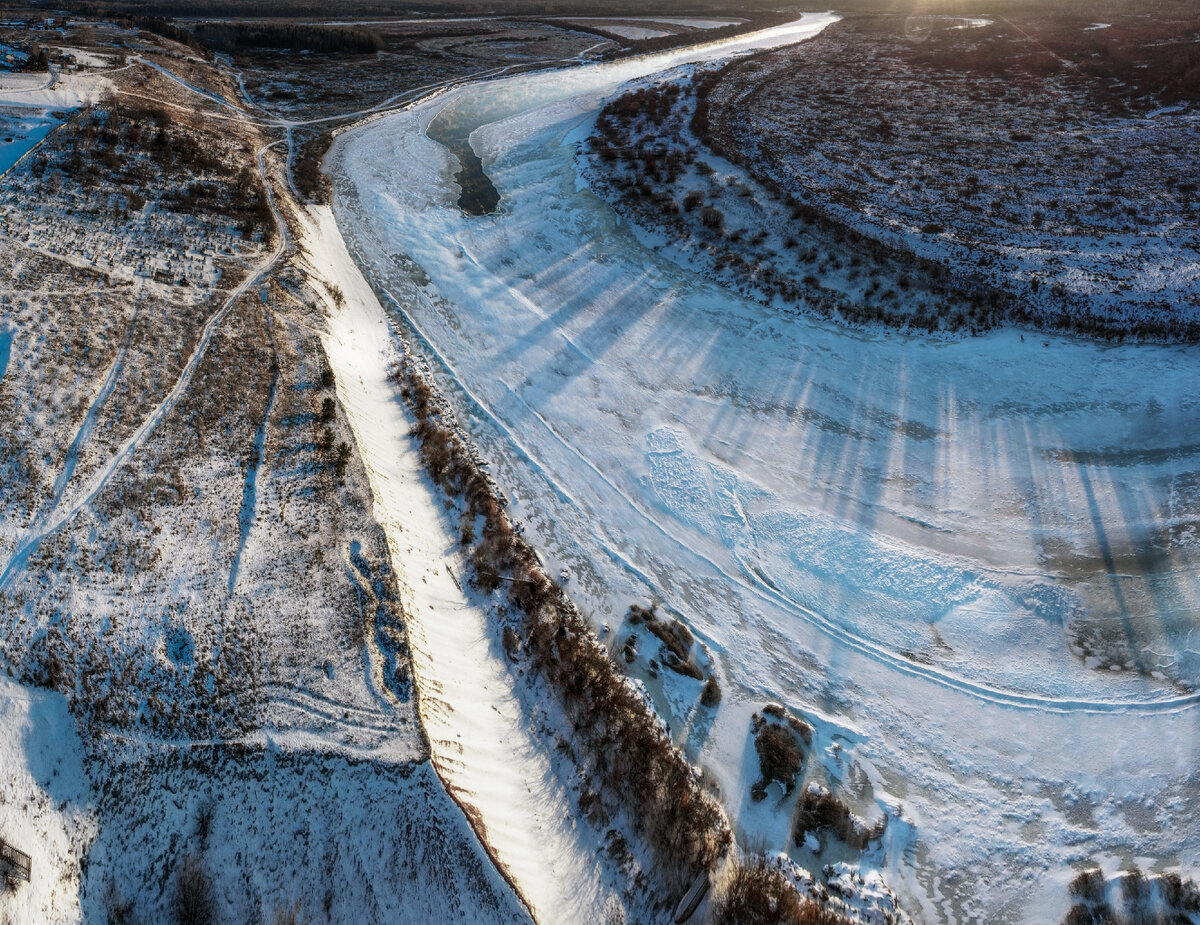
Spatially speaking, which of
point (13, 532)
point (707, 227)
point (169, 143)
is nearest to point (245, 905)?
point (13, 532)

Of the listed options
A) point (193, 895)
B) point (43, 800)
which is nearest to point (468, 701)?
point (193, 895)

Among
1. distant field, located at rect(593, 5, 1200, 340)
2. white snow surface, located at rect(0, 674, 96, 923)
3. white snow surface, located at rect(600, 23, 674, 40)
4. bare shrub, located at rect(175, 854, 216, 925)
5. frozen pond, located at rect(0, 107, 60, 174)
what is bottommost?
bare shrub, located at rect(175, 854, 216, 925)

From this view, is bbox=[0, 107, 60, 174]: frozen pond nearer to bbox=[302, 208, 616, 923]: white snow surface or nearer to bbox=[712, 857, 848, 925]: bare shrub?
bbox=[302, 208, 616, 923]: white snow surface

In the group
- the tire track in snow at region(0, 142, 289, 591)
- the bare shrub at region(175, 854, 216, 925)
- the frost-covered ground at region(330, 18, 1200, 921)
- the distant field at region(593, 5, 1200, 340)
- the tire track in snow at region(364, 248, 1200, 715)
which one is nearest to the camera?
the bare shrub at region(175, 854, 216, 925)

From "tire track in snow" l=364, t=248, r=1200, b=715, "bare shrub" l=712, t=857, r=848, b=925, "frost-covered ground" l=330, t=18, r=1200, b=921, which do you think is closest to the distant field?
"frost-covered ground" l=330, t=18, r=1200, b=921

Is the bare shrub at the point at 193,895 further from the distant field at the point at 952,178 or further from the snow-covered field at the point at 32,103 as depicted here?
the snow-covered field at the point at 32,103

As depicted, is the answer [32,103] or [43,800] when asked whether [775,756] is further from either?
[32,103]

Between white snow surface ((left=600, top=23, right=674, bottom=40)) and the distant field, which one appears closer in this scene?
the distant field

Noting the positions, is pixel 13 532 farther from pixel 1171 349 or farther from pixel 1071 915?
pixel 1171 349

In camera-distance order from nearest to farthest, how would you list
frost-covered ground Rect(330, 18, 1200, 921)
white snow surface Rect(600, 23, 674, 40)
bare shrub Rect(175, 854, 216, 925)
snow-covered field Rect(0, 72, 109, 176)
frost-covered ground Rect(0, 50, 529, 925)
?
bare shrub Rect(175, 854, 216, 925)
frost-covered ground Rect(0, 50, 529, 925)
frost-covered ground Rect(330, 18, 1200, 921)
snow-covered field Rect(0, 72, 109, 176)
white snow surface Rect(600, 23, 674, 40)
